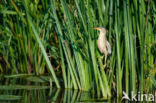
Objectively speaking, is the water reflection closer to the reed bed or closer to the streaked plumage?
the reed bed

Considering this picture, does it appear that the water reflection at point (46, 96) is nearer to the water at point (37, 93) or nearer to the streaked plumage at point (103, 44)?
the water at point (37, 93)

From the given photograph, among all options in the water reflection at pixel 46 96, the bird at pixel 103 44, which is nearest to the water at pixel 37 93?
the water reflection at pixel 46 96

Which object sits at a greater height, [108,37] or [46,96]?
[108,37]

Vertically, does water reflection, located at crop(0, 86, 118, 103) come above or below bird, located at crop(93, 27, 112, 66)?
below

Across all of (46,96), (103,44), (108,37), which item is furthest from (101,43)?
(46,96)

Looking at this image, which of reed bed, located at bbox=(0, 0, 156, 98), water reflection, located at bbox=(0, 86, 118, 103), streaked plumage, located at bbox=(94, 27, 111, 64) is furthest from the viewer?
streaked plumage, located at bbox=(94, 27, 111, 64)

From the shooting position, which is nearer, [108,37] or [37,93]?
[108,37]

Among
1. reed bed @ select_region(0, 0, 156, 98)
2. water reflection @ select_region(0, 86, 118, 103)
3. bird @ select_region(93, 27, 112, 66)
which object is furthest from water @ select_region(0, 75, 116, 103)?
bird @ select_region(93, 27, 112, 66)

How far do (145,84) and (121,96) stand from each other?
1.28 ft

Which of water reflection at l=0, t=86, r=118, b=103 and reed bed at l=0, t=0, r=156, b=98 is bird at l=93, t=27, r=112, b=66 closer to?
reed bed at l=0, t=0, r=156, b=98

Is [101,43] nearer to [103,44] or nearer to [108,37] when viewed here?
[103,44]

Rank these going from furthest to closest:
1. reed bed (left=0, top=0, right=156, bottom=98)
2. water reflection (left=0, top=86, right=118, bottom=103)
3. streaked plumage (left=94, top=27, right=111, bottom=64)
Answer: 1. streaked plumage (left=94, top=27, right=111, bottom=64)
2. water reflection (left=0, top=86, right=118, bottom=103)
3. reed bed (left=0, top=0, right=156, bottom=98)

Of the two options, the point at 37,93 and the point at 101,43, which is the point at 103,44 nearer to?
the point at 101,43

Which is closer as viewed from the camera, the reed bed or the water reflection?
the reed bed
